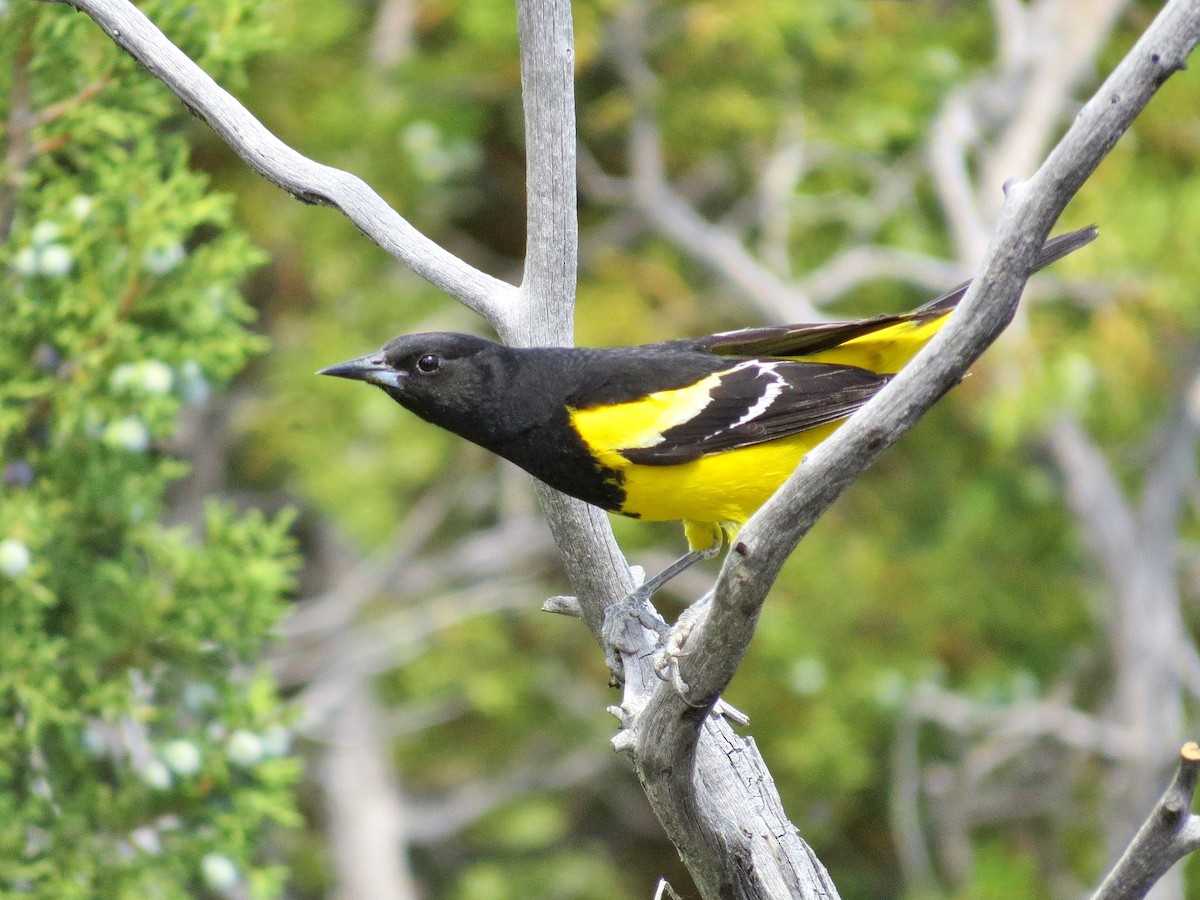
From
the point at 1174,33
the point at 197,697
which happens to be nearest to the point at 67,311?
the point at 197,697

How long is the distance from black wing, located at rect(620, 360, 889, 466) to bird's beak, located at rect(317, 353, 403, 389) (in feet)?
2.03

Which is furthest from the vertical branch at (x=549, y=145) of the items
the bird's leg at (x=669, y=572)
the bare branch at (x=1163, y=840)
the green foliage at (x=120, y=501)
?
the bare branch at (x=1163, y=840)

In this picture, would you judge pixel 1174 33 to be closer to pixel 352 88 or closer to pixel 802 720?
pixel 352 88

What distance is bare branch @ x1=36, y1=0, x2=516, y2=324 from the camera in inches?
116

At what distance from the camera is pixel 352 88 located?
741cm

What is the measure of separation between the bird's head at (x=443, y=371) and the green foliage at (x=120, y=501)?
558 mm

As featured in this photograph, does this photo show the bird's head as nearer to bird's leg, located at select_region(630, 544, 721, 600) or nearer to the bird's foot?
bird's leg, located at select_region(630, 544, 721, 600)

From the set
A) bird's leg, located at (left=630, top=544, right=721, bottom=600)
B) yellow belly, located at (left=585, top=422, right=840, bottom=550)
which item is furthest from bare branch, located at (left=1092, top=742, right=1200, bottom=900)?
yellow belly, located at (left=585, top=422, right=840, bottom=550)

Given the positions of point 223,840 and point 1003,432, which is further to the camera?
point 1003,432

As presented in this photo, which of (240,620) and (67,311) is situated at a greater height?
(67,311)

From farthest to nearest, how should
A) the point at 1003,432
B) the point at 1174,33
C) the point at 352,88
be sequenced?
the point at 352,88
the point at 1003,432
the point at 1174,33

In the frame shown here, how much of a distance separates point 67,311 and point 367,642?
4.22 meters

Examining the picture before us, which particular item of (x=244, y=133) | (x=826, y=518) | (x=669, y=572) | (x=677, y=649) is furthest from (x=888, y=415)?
(x=826, y=518)

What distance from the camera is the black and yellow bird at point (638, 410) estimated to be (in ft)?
10.9
